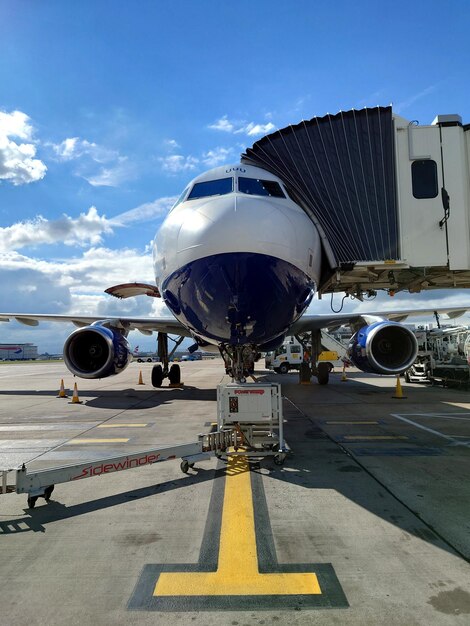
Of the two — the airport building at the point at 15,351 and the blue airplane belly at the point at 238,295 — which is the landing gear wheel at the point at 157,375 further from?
the airport building at the point at 15,351

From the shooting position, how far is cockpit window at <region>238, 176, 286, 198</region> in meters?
6.66

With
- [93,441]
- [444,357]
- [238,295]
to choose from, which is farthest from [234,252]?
[444,357]

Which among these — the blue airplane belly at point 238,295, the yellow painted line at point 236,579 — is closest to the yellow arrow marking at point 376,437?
the blue airplane belly at point 238,295

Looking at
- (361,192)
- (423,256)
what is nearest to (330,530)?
(423,256)

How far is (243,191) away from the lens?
6.57 meters

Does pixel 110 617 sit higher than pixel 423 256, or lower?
lower

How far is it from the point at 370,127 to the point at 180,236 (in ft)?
13.3

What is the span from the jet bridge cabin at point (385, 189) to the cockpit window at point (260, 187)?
0.72 m

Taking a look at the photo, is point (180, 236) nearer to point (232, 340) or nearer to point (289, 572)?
point (232, 340)

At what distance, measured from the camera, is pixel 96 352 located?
12.6 meters

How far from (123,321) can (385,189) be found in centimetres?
989

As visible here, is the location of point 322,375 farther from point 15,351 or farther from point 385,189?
point 15,351

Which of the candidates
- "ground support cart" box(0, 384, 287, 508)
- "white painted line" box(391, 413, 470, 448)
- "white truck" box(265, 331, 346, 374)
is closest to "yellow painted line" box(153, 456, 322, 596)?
"ground support cart" box(0, 384, 287, 508)

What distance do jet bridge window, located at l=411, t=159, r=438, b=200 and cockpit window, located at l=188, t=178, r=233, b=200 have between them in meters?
3.24
